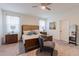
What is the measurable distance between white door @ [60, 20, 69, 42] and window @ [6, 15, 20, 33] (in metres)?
3.05

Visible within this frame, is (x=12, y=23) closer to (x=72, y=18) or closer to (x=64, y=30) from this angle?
(x=64, y=30)

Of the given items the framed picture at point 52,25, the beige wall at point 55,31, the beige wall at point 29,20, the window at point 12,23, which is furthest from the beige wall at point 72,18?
the window at point 12,23

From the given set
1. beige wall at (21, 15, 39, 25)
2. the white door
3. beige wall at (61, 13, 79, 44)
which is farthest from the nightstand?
beige wall at (61, 13, 79, 44)

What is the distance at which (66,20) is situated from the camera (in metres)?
6.12

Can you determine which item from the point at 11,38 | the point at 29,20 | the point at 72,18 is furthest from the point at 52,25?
the point at 11,38

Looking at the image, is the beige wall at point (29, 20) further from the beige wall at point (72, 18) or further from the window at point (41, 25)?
the beige wall at point (72, 18)

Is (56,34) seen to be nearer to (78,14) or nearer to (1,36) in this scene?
(78,14)

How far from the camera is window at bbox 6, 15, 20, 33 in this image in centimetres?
550

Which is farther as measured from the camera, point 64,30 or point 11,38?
point 64,30

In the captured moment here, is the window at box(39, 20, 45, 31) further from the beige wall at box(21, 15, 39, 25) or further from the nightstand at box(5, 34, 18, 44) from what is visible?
the nightstand at box(5, 34, 18, 44)

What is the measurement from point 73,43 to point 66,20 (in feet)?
5.35

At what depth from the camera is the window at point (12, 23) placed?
5500 millimetres

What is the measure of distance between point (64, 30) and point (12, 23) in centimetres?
Answer: 353

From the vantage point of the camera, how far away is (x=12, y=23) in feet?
18.6
